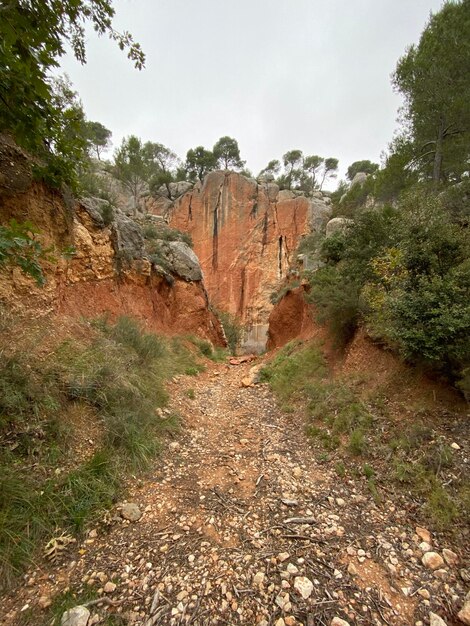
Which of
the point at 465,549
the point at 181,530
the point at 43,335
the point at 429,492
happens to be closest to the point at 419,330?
the point at 429,492

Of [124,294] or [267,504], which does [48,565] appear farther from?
[124,294]

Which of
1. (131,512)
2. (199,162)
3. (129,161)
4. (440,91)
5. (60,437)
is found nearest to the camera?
(131,512)

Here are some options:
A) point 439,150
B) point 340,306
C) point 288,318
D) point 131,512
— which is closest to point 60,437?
point 131,512

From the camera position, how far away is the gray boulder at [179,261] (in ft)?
36.6

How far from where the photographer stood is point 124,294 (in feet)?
26.9

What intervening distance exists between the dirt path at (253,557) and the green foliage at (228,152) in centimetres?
3073

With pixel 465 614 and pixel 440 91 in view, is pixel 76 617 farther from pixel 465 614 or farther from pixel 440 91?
pixel 440 91

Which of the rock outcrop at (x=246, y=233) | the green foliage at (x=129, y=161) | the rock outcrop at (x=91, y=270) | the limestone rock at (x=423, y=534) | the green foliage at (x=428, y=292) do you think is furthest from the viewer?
the rock outcrop at (x=246, y=233)

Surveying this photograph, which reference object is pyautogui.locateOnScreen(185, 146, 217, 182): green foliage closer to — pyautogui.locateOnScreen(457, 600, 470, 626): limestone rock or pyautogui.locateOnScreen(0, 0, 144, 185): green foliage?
pyautogui.locateOnScreen(0, 0, 144, 185): green foliage

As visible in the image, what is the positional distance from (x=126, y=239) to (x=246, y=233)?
59.0 feet

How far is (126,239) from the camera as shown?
8500 mm

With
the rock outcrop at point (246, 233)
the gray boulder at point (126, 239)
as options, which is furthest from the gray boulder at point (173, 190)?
the gray boulder at point (126, 239)

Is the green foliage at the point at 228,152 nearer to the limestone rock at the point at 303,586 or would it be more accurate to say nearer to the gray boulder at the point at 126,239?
the gray boulder at the point at 126,239

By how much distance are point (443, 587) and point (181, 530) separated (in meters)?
2.23
